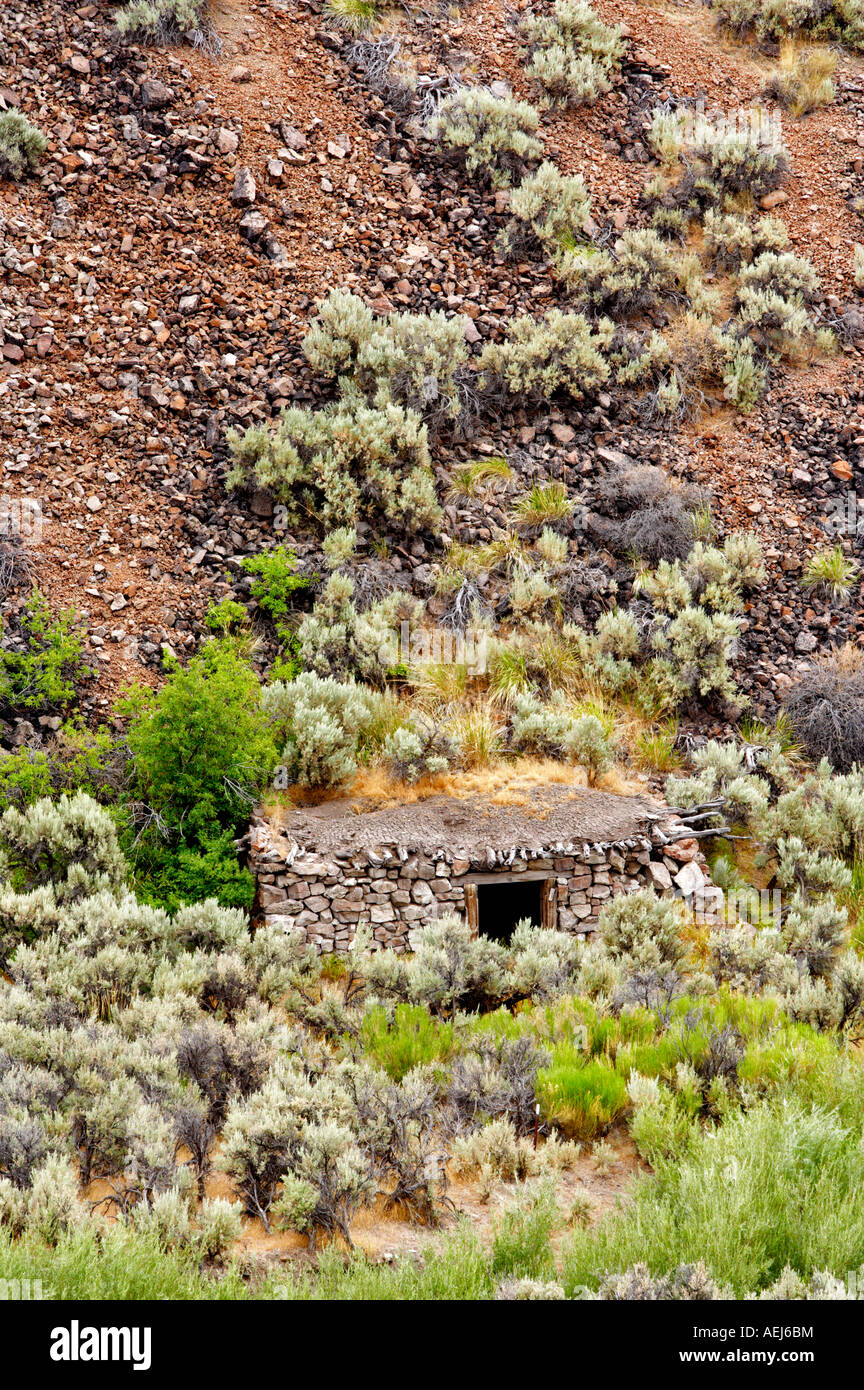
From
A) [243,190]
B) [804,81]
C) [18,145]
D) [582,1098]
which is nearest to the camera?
[582,1098]

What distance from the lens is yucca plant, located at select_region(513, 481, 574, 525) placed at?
13820mm

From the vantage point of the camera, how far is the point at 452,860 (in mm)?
10109

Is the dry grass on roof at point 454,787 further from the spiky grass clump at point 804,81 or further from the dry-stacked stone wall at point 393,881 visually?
the spiky grass clump at point 804,81

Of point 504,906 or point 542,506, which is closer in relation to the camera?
point 504,906

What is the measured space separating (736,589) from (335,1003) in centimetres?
806

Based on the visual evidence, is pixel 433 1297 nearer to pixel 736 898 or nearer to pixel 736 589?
pixel 736 898

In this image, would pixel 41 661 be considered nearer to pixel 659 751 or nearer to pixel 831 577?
pixel 659 751

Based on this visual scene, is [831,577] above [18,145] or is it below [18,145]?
below

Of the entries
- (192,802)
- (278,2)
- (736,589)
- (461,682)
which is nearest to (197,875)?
(192,802)

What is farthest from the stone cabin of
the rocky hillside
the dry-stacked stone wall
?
the rocky hillside

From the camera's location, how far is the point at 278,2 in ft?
58.7

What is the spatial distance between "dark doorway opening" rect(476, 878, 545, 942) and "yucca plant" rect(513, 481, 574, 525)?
16.6 ft

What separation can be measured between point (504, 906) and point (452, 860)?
200 centimetres

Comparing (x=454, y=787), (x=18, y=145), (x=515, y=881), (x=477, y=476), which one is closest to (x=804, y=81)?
(x=477, y=476)
